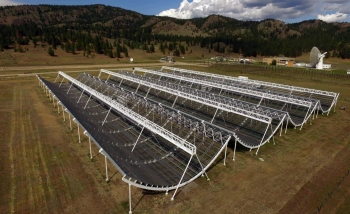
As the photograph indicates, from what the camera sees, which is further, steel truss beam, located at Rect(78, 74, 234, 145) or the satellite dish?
the satellite dish

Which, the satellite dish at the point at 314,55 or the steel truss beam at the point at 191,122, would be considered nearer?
the steel truss beam at the point at 191,122

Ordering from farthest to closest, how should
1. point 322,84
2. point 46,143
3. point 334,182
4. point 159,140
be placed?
point 322,84, point 46,143, point 159,140, point 334,182

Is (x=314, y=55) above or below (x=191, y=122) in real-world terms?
above

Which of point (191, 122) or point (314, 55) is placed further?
point (314, 55)

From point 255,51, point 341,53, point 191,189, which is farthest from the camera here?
point 255,51

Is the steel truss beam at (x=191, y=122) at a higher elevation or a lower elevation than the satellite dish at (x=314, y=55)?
lower

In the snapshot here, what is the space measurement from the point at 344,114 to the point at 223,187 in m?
28.8

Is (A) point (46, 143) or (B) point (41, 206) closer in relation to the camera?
(B) point (41, 206)

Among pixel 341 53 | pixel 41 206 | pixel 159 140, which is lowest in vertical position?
pixel 41 206

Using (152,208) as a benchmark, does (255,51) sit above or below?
above

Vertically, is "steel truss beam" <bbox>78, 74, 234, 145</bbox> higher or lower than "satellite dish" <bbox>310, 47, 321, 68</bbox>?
lower

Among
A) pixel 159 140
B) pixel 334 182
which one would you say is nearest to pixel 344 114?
pixel 334 182

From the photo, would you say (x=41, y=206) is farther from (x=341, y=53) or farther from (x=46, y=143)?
(x=341, y=53)

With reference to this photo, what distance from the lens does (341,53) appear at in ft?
412
